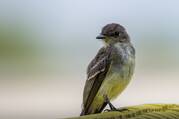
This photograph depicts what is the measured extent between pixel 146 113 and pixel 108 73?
1173 mm

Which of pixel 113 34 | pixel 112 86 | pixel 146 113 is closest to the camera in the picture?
pixel 146 113

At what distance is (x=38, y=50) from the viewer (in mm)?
5699

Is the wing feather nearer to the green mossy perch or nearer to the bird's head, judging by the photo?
the bird's head

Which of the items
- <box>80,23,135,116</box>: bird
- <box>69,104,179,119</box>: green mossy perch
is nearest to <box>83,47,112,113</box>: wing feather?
<box>80,23,135,116</box>: bird

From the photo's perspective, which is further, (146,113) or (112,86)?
(112,86)

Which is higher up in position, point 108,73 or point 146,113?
point 108,73

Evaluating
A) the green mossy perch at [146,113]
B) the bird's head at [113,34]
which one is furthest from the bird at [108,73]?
the green mossy perch at [146,113]

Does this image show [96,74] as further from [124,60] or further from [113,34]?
[113,34]

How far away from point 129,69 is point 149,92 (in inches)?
97.6

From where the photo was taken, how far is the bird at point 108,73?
281 centimetres

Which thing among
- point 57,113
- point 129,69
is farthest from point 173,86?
point 129,69

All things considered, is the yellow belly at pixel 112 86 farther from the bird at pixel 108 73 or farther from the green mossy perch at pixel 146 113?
the green mossy perch at pixel 146 113

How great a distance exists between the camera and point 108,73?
2.94 metres

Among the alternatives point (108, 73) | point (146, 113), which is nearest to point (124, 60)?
point (108, 73)
